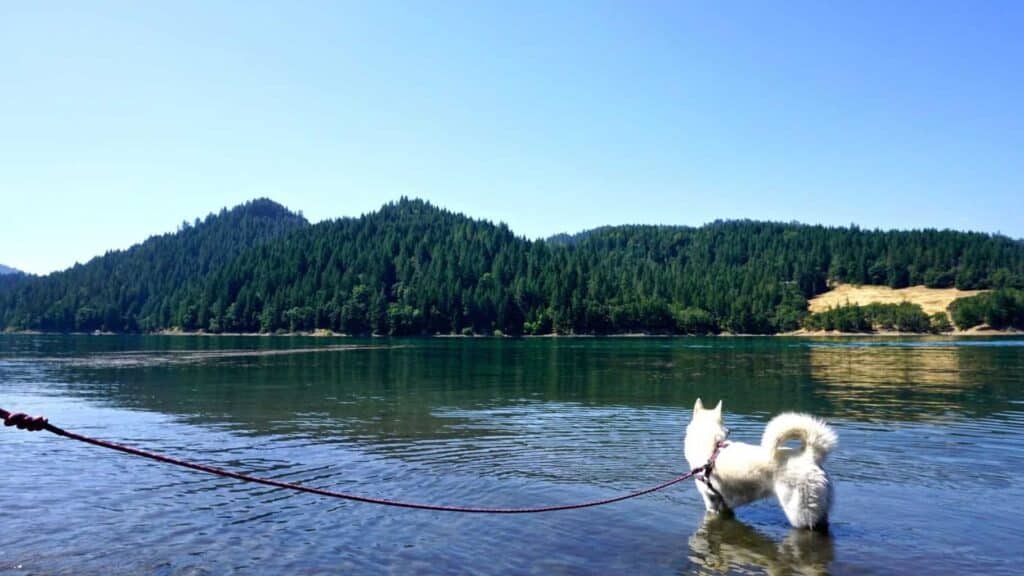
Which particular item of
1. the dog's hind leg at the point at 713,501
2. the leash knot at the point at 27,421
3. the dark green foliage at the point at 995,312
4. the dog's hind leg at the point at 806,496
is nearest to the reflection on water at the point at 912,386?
the dog's hind leg at the point at 713,501

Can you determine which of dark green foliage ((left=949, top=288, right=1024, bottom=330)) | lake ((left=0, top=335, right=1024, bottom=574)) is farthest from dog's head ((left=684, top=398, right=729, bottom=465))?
dark green foliage ((left=949, top=288, right=1024, bottom=330))

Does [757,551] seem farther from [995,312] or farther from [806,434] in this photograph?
[995,312]

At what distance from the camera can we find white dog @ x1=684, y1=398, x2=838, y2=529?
37.9ft

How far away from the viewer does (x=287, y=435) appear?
23641 mm

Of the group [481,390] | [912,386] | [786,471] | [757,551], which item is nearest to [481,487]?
[757,551]

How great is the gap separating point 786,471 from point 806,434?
72 cm

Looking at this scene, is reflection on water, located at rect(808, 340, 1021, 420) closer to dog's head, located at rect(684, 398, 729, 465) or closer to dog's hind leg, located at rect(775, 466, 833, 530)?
dog's head, located at rect(684, 398, 729, 465)

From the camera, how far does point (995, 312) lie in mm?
191625

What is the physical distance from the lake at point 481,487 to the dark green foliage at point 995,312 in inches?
7409

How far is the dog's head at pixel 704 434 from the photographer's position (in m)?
13.7

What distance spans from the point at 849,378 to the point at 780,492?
40906mm

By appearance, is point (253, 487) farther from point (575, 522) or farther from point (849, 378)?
point (849, 378)

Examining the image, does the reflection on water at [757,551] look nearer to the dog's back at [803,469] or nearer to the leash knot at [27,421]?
the dog's back at [803,469]

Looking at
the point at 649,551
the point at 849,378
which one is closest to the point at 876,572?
the point at 649,551
